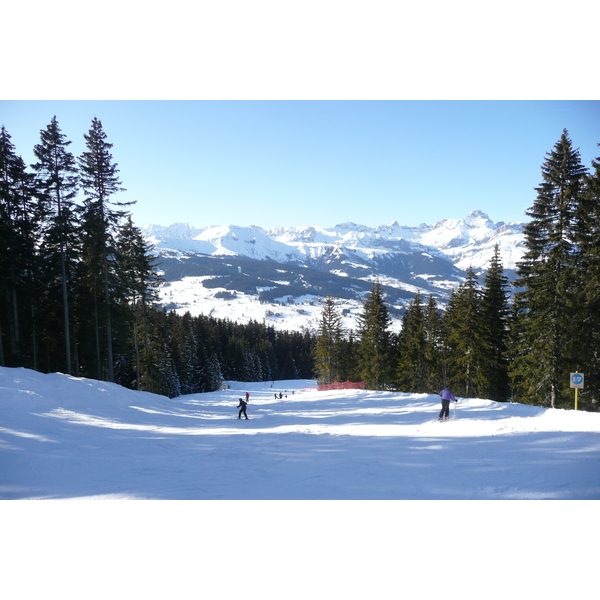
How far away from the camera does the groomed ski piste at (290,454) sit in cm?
650

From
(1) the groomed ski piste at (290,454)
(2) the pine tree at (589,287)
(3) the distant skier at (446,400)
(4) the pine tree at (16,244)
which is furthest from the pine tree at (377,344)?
(4) the pine tree at (16,244)

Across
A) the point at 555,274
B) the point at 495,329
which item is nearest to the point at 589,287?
the point at 555,274

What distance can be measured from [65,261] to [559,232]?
30319mm

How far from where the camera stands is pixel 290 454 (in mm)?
9578

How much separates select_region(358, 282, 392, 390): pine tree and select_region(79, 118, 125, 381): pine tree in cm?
2785

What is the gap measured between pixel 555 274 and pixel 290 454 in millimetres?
18340

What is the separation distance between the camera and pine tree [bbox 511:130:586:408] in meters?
18.3

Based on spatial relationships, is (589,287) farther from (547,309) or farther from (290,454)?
(290,454)

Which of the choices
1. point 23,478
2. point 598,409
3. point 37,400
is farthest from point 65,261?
point 598,409

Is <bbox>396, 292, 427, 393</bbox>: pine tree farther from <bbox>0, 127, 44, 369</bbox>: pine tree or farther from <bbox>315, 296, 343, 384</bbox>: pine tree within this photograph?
<bbox>0, 127, 44, 369</bbox>: pine tree

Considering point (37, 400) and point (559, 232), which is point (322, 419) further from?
point (559, 232)

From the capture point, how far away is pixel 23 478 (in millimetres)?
6902

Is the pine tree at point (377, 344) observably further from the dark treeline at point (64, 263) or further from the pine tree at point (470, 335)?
the dark treeline at point (64, 263)

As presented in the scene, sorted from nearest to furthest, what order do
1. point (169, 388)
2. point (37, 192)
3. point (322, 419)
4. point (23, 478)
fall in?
1. point (23, 478)
2. point (322, 419)
3. point (37, 192)
4. point (169, 388)
